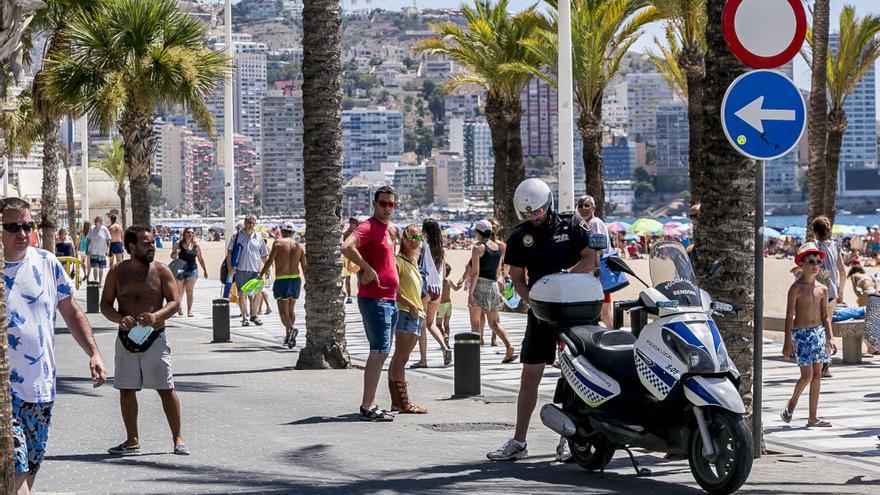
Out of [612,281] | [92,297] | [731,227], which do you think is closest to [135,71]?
[92,297]

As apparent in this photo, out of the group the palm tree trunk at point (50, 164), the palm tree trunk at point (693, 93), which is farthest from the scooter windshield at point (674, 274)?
the palm tree trunk at point (50, 164)

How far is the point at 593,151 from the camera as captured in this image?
26.8 m

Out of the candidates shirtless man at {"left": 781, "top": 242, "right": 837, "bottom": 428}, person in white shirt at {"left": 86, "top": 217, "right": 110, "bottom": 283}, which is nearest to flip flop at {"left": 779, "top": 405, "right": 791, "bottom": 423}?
shirtless man at {"left": 781, "top": 242, "right": 837, "bottom": 428}

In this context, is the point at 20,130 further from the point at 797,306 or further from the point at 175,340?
the point at 797,306

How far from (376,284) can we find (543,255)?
92.7 inches

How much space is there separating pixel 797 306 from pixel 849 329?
4.49 metres

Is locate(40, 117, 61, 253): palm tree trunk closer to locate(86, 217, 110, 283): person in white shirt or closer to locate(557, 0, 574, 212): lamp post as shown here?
locate(86, 217, 110, 283): person in white shirt

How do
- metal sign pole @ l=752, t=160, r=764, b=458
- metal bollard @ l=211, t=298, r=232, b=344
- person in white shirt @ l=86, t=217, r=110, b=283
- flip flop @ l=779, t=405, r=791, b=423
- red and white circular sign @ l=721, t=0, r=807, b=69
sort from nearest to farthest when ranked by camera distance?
red and white circular sign @ l=721, t=0, r=807, b=69, metal sign pole @ l=752, t=160, r=764, b=458, flip flop @ l=779, t=405, r=791, b=423, metal bollard @ l=211, t=298, r=232, b=344, person in white shirt @ l=86, t=217, r=110, b=283

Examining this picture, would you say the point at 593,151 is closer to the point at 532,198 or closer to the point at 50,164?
the point at 50,164

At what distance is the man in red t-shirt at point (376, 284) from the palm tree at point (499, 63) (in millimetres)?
17546

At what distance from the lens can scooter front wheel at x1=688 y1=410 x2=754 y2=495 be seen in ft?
22.4

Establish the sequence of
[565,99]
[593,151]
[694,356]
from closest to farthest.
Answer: [694,356]
[565,99]
[593,151]

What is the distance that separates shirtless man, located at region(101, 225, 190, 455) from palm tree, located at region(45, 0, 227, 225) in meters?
13.1

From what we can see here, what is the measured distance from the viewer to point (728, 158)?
8.67m
